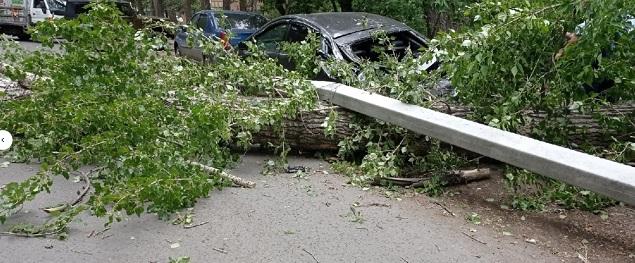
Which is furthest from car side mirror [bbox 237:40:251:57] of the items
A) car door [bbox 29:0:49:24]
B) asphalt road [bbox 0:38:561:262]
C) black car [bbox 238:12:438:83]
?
car door [bbox 29:0:49:24]

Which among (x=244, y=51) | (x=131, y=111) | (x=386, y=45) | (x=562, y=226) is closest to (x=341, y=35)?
(x=386, y=45)

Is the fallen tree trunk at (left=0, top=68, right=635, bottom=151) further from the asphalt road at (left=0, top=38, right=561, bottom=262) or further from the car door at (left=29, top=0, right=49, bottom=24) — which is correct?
the car door at (left=29, top=0, right=49, bottom=24)

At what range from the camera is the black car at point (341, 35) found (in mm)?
7340

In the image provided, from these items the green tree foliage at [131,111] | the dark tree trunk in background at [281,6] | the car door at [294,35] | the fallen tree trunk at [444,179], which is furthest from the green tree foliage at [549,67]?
the dark tree trunk in background at [281,6]

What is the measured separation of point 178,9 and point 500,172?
3096 centimetres

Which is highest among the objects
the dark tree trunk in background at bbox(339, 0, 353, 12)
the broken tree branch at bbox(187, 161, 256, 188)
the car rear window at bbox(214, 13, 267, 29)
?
the dark tree trunk in background at bbox(339, 0, 353, 12)

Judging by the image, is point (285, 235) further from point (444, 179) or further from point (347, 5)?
point (347, 5)

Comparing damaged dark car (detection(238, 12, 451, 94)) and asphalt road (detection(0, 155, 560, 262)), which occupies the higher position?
damaged dark car (detection(238, 12, 451, 94))

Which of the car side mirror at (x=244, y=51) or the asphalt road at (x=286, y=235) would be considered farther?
the car side mirror at (x=244, y=51)

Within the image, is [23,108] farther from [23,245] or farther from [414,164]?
[414,164]

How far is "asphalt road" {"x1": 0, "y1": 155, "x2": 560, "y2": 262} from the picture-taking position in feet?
11.1

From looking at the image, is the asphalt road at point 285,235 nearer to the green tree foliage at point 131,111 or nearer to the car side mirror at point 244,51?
the green tree foliage at point 131,111

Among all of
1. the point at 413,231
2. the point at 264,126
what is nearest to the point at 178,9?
the point at 264,126

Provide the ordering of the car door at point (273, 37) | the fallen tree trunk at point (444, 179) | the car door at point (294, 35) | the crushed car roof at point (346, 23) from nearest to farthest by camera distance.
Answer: the fallen tree trunk at point (444, 179), the crushed car roof at point (346, 23), the car door at point (294, 35), the car door at point (273, 37)
